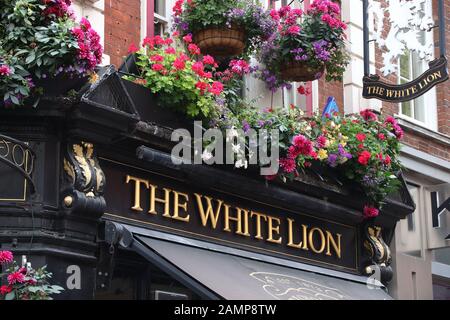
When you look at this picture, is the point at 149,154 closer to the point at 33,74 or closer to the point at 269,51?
the point at 33,74

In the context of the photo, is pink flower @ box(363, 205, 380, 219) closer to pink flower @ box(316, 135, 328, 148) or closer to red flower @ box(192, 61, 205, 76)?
pink flower @ box(316, 135, 328, 148)

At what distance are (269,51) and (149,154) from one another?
2.52 m

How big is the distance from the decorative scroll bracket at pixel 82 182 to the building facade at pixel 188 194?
1 centimetres

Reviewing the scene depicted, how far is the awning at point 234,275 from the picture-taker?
880cm

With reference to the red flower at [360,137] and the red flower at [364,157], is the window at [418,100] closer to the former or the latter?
the red flower at [360,137]

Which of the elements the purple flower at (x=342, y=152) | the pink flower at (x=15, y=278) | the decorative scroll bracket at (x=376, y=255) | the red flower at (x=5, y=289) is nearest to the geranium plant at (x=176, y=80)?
the purple flower at (x=342, y=152)

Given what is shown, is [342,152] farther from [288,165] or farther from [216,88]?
[216,88]

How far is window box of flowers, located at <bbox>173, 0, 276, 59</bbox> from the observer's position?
10945 mm

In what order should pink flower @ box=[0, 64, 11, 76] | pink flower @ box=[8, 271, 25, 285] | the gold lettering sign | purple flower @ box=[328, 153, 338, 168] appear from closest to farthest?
pink flower @ box=[8, 271, 25, 285] < pink flower @ box=[0, 64, 11, 76] < the gold lettering sign < purple flower @ box=[328, 153, 338, 168]

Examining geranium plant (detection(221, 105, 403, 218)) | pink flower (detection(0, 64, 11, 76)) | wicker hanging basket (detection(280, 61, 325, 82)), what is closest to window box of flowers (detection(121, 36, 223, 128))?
geranium plant (detection(221, 105, 403, 218))

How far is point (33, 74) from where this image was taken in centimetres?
875

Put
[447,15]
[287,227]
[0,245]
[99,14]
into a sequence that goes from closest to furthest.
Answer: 1. [0,245]
2. [99,14]
3. [287,227]
4. [447,15]

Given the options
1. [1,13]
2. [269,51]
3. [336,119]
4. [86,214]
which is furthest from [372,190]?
[1,13]

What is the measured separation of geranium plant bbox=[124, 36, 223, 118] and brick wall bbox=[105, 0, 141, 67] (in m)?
0.41
